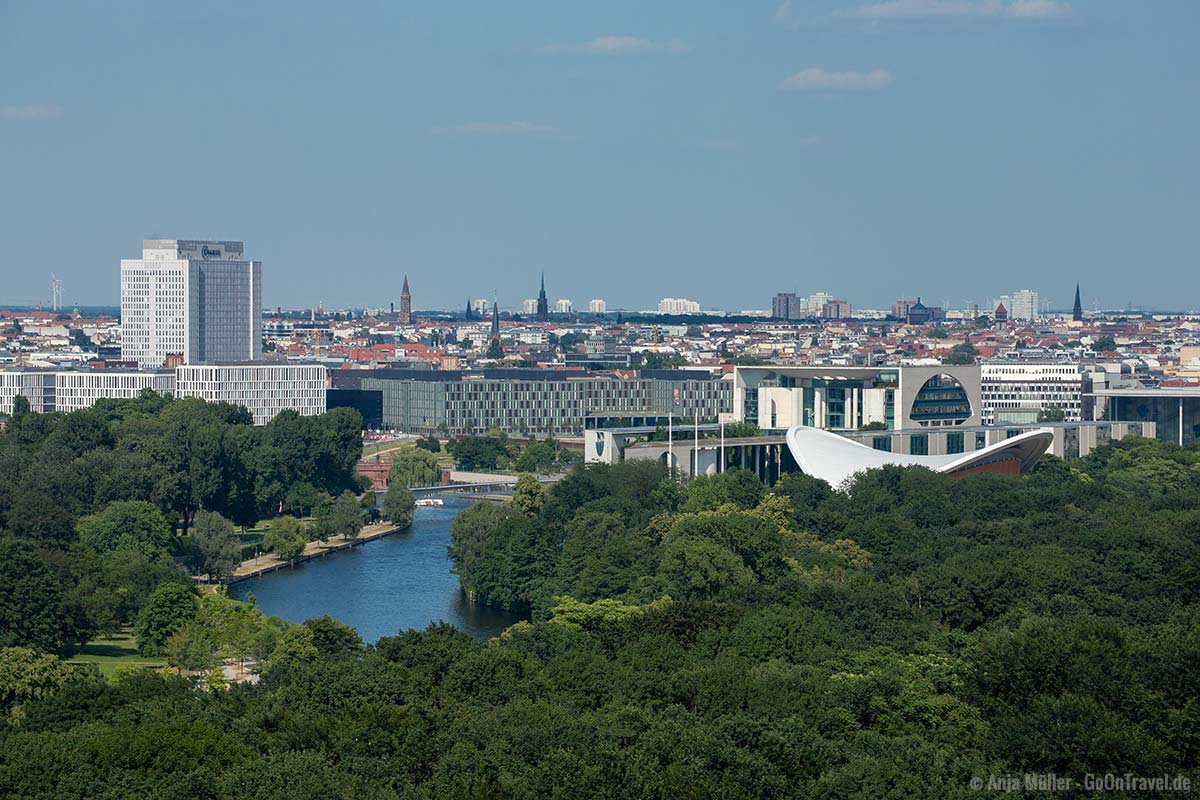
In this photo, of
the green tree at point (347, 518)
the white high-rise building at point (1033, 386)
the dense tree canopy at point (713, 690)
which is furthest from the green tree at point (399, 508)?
the white high-rise building at point (1033, 386)

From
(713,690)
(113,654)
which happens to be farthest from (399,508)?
(713,690)

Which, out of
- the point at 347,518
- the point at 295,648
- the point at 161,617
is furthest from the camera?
the point at 347,518

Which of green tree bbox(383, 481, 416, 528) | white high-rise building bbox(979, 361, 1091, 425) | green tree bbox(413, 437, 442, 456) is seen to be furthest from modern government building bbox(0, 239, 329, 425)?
green tree bbox(383, 481, 416, 528)

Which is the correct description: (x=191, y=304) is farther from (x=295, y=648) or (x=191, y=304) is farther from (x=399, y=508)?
(x=295, y=648)

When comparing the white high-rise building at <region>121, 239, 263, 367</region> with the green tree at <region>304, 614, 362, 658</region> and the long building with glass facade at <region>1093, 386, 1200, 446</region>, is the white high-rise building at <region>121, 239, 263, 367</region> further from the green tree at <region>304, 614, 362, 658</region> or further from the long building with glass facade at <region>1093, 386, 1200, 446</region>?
Answer: the green tree at <region>304, 614, 362, 658</region>

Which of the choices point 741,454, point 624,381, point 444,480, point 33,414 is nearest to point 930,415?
point 741,454
